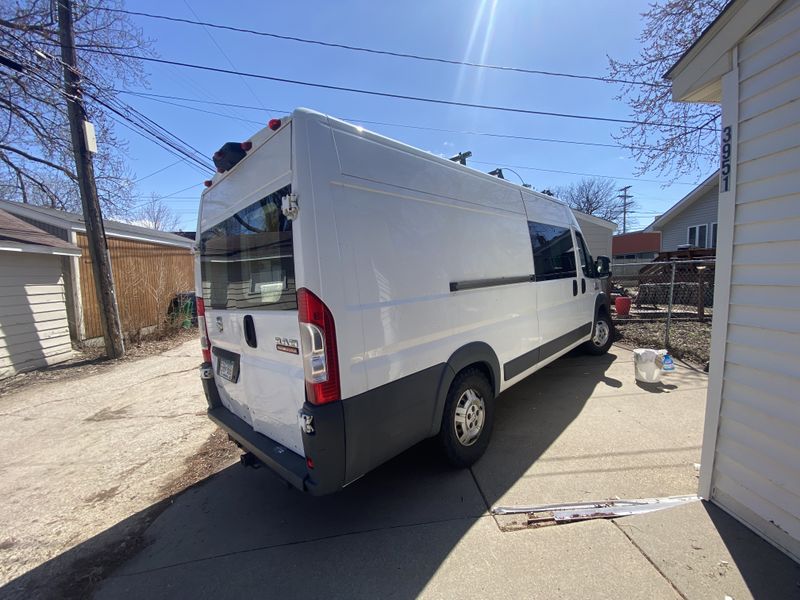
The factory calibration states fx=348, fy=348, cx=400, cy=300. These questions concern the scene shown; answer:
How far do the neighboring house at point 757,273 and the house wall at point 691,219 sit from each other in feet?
59.9

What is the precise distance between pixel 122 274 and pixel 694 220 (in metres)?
23.9

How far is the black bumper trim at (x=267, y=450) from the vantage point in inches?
80.6

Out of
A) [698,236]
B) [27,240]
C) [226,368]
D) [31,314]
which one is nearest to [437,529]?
[226,368]

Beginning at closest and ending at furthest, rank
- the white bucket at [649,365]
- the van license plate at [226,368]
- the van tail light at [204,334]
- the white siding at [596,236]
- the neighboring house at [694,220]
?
the van license plate at [226,368] → the van tail light at [204,334] → the white bucket at [649,365] → the neighboring house at [694,220] → the white siding at [596,236]

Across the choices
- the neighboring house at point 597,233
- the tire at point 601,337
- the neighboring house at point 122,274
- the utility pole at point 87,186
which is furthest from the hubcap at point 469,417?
the neighboring house at point 597,233

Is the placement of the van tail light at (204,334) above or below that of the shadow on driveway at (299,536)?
above

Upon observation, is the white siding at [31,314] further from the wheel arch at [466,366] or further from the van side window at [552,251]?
the van side window at [552,251]

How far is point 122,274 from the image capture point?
9695 millimetres

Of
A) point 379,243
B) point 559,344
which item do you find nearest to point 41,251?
point 379,243

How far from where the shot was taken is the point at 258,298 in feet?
7.87

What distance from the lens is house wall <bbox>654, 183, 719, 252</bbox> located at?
53.8 ft

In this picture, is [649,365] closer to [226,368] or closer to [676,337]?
[676,337]

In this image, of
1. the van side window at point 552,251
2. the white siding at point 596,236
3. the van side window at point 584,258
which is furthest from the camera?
the white siding at point 596,236

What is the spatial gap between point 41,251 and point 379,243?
8.94 m
